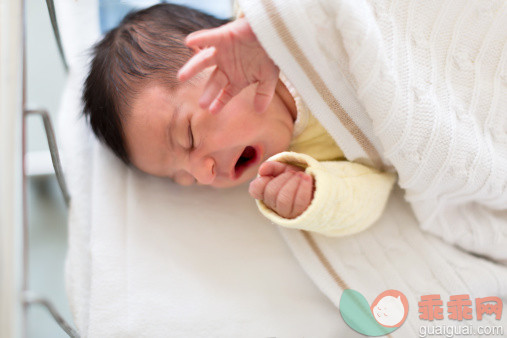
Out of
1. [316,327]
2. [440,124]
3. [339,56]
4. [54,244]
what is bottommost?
[54,244]

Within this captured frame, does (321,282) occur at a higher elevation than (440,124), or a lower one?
lower

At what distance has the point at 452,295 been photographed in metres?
0.81

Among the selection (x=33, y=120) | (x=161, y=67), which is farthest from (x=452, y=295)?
(x=33, y=120)

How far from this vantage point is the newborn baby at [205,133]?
0.74 metres

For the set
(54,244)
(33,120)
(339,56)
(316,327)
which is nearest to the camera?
(339,56)

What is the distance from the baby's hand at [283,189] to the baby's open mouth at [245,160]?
0.12 metres

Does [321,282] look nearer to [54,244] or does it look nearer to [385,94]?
[385,94]

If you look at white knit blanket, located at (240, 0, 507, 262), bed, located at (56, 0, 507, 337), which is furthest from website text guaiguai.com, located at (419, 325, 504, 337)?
white knit blanket, located at (240, 0, 507, 262)

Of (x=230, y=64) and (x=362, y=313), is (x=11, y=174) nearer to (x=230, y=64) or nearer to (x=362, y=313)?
(x=230, y=64)

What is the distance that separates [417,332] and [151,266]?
0.50 meters

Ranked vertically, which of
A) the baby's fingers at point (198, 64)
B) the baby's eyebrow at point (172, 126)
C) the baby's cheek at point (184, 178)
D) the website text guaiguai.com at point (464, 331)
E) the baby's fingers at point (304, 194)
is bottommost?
the website text guaiguai.com at point (464, 331)

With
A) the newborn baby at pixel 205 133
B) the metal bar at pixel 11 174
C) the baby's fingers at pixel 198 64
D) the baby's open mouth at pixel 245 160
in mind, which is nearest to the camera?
the metal bar at pixel 11 174

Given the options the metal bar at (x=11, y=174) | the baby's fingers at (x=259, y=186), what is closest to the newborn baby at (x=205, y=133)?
the baby's fingers at (x=259, y=186)

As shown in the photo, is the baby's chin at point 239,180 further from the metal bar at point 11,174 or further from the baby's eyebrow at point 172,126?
the metal bar at point 11,174
